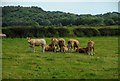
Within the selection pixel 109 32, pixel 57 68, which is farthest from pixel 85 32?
pixel 57 68

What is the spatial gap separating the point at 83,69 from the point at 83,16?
4606 cm

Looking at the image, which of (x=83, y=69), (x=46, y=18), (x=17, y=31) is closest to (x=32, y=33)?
(x=17, y=31)

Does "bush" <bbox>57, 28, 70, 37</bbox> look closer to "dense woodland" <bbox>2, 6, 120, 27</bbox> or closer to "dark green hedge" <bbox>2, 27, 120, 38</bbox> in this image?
"dark green hedge" <bbox>2, 27, 120, 38</bbox>

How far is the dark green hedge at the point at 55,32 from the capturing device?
139 feet

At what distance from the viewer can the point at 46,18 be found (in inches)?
2092

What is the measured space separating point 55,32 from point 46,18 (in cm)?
923

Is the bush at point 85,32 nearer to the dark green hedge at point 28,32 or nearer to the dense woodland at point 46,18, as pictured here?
the dark green hedge at point 28,32

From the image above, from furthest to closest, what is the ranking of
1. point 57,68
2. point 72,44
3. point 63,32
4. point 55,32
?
point 63,32
point 55,32
point 72,44
point 57,68

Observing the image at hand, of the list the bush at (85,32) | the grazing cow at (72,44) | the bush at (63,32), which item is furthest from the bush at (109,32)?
the grazing cow at (72,44)

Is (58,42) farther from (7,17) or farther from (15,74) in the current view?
(7,17)

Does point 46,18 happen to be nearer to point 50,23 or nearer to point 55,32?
point 50,23

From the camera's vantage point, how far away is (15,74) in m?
13.2

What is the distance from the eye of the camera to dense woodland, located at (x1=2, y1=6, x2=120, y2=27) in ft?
152

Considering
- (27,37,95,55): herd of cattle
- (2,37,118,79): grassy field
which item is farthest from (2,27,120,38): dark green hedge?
(2,37,118,79): grassy field
